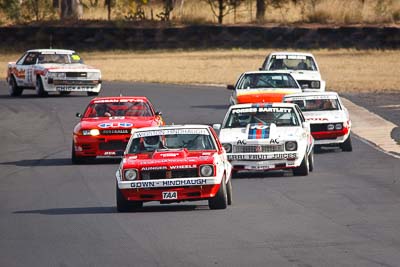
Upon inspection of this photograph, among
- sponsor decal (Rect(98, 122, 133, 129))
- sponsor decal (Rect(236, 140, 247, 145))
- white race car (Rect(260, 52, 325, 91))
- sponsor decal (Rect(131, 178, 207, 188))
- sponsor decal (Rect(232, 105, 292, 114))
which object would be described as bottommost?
white race car (Rect(260, 52, 325, 91))

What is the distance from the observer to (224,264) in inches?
478

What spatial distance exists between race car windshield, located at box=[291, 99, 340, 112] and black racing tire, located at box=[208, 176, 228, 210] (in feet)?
32.5

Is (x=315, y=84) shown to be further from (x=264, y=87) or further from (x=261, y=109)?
(x=261, y=109)

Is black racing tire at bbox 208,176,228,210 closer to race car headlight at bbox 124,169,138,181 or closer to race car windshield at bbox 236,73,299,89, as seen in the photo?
race car headlight at bbox 124,169,138,181

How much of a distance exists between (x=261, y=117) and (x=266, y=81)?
32.4 ft

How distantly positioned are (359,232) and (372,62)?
4116 centimetres

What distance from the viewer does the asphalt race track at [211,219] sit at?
1277 centimetres

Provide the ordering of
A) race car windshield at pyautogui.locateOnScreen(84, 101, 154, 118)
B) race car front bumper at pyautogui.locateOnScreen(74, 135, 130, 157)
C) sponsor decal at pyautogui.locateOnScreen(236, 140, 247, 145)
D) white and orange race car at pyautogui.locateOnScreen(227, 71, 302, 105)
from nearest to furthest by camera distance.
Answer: sponsor decal at pyautogui.locateOnScreen(236, 140, 247, 145) → race car front bumper at pyautogui.locateOnScreen(74, 135, 130, 157) → race car windshield at pyautogui.locateOnScreen(84, 101, 154, 118) → white and orange race car at pyautogui.locateOnScreen(227, 71, 302, 105)

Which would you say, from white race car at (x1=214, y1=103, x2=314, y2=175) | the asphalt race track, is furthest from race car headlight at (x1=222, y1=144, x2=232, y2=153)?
the asphalt race track

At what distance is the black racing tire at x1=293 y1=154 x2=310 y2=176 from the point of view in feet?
69.4

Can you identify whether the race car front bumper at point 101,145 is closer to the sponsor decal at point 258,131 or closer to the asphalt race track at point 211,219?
the asphalt race track at point 211,219

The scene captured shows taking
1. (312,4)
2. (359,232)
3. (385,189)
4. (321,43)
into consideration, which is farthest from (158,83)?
(359,232)

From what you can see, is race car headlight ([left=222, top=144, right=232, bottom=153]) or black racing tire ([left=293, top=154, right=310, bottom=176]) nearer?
race car headlight ([left=222, top=144, right=232, bottom=153])

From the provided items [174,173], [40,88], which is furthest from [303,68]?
[174,173]
